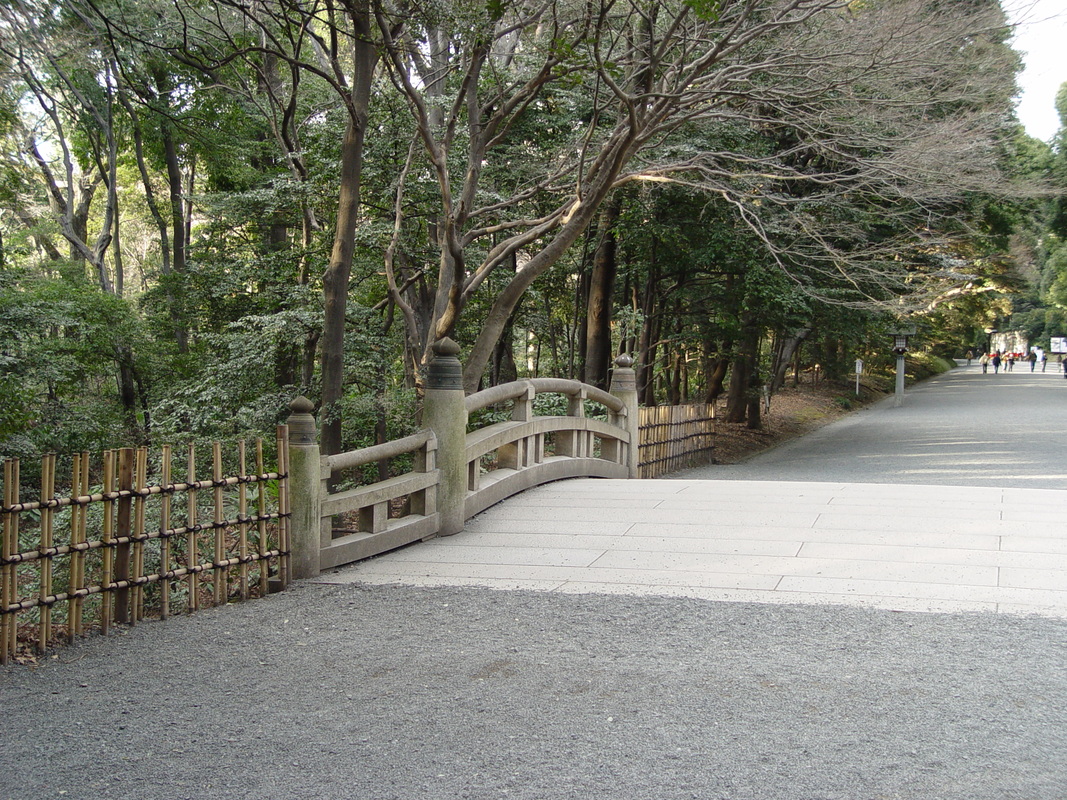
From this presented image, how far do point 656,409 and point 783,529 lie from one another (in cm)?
824

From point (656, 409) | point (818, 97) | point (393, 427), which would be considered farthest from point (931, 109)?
point (393, 427)

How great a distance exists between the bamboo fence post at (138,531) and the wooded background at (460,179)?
14.4 ft

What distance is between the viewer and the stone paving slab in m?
5.21

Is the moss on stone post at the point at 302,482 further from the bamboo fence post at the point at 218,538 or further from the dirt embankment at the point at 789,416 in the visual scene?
the dirt embankment at the point at 789,416

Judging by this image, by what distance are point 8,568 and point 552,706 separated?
2.61 meters

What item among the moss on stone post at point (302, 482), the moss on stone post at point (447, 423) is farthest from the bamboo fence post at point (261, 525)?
the moss on stone post at point (447, 423)

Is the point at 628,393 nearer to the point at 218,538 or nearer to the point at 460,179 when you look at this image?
the point at 460,179

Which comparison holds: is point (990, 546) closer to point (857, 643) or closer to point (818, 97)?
point (857, 643)

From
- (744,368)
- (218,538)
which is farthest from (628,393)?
(744,368)

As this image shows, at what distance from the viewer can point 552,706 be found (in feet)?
11.9

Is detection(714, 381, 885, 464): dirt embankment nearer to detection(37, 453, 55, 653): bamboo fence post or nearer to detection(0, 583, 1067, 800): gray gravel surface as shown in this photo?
detection(0, 583, 1067, 800): gray gravel surface

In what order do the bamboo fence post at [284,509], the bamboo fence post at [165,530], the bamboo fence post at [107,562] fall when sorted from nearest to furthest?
the bamboo fence post at [107,562]
the bamboo fence post at [165,530]
the bamboo fence post at [284,509]

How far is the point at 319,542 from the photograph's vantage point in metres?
5.89

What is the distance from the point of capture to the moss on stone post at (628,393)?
39.6 ft
